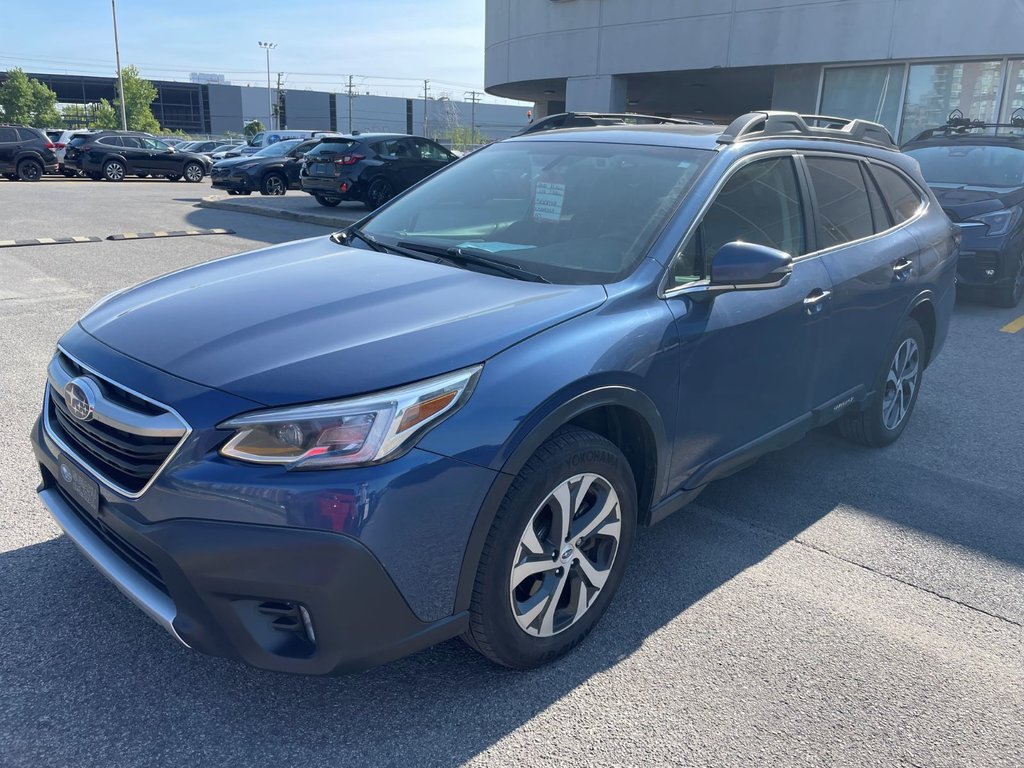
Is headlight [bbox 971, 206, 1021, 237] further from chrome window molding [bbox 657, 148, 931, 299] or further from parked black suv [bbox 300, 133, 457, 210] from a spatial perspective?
parked black suv [bbox 300, 133, 457, 210]

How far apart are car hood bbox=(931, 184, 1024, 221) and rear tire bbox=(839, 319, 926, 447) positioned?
4799 mm

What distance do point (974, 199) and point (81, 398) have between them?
370 inches

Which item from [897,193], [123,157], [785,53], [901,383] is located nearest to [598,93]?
[785,53]

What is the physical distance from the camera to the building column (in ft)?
70.7

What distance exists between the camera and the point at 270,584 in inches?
86.8

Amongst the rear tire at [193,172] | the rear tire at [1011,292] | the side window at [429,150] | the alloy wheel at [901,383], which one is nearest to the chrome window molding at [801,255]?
the alloy wheel at [901,383]

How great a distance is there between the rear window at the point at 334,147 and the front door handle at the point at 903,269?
1418 cm

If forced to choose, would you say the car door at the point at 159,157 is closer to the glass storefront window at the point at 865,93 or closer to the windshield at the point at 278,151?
the windshield at the point at 278,151

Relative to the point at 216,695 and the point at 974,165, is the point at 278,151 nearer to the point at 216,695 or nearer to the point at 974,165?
the point at 974,165

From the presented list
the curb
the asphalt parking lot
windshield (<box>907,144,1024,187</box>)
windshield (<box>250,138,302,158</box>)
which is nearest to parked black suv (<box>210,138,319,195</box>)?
windshield (<box>250,138,302,158</box>)

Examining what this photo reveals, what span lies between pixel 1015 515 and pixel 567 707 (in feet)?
9.04

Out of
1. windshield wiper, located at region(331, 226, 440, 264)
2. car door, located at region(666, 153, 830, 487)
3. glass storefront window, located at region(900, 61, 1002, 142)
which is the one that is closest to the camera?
car door, located at region(666, 153, 830, 487)

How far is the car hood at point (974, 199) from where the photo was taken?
9055 millimetres

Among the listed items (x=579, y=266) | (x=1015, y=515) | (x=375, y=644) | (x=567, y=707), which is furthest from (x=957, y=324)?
(x=375, y=644)
